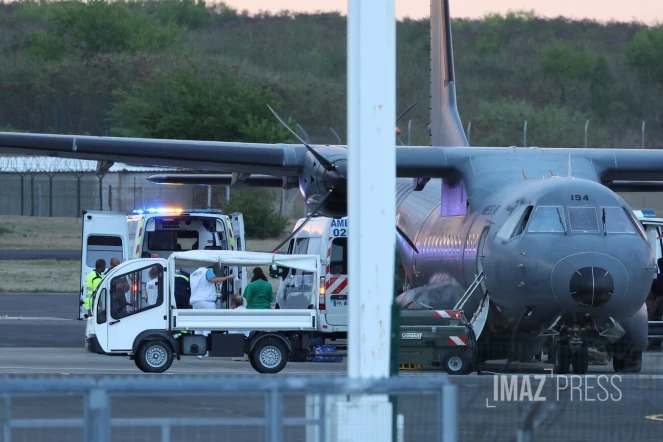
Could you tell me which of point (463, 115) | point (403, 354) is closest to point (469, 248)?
point (403, 354)

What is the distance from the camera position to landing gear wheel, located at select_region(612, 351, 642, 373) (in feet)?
44.9

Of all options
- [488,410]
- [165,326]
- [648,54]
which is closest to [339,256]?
[165,326]

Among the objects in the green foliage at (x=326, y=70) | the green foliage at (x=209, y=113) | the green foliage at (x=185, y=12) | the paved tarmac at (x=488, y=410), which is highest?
the green foliage at (x=185, y=12)

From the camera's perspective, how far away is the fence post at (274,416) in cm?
471

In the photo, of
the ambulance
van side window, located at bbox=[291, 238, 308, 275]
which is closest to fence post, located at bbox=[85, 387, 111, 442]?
the ambulance

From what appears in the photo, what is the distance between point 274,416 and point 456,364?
27.4 feet

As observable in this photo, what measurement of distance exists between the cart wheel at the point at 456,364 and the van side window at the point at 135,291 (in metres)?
3.75

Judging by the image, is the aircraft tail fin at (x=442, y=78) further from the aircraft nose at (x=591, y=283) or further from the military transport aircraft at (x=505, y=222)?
the aircraft nose at (x=591, y=283)

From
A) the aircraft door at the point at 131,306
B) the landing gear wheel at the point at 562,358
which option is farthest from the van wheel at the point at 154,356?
the landing gear wheel at the point at 562,358

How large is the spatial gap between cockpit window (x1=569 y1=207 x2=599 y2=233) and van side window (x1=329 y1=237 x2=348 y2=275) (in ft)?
15.0

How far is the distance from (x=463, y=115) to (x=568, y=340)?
60.8 m

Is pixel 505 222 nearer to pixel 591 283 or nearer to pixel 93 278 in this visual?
pixel 591 283

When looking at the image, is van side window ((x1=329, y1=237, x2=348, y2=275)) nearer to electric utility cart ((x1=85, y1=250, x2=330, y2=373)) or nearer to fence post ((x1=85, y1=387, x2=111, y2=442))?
electric utility cart ((x1=85, y1=250, x2=330, y2=373))

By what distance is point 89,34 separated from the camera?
3386 inches
